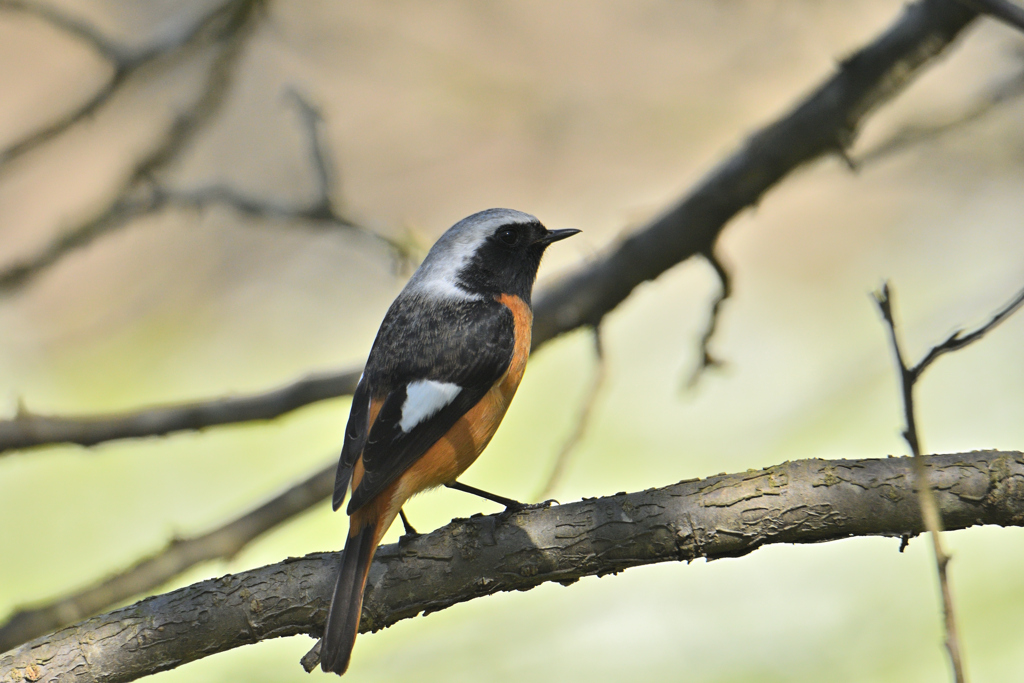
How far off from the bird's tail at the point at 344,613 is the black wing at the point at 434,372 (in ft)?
0.57

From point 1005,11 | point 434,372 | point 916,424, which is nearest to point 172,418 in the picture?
point 434,372

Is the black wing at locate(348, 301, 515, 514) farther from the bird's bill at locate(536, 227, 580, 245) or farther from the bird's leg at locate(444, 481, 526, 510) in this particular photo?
the bird's bill at locate(536, 227, 580, 245)

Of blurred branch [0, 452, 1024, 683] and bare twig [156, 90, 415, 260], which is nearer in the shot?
blurred branch [0, 452, 1024, 683]

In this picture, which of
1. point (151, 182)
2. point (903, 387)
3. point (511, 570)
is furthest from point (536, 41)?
point (903, 387)

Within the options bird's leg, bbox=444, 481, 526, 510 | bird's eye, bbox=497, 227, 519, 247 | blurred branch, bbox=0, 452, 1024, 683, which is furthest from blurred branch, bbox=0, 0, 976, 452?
blurred branch, bbox=0, 452, 1024, 683

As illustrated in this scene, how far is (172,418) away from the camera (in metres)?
4.00

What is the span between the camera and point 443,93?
7254 mm

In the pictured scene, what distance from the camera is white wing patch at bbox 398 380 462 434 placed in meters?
2.93

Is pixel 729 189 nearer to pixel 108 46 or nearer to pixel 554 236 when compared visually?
pixel 554 236

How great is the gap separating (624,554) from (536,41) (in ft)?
18.3

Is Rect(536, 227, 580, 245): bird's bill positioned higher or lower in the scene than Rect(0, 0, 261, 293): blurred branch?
lower

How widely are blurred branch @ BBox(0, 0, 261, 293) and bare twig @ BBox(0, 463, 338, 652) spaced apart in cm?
147

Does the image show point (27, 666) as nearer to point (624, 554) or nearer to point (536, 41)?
point (624, 554)

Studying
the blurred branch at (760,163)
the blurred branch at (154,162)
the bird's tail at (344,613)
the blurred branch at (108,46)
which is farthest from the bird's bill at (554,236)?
the blurred branch at (108,46)
